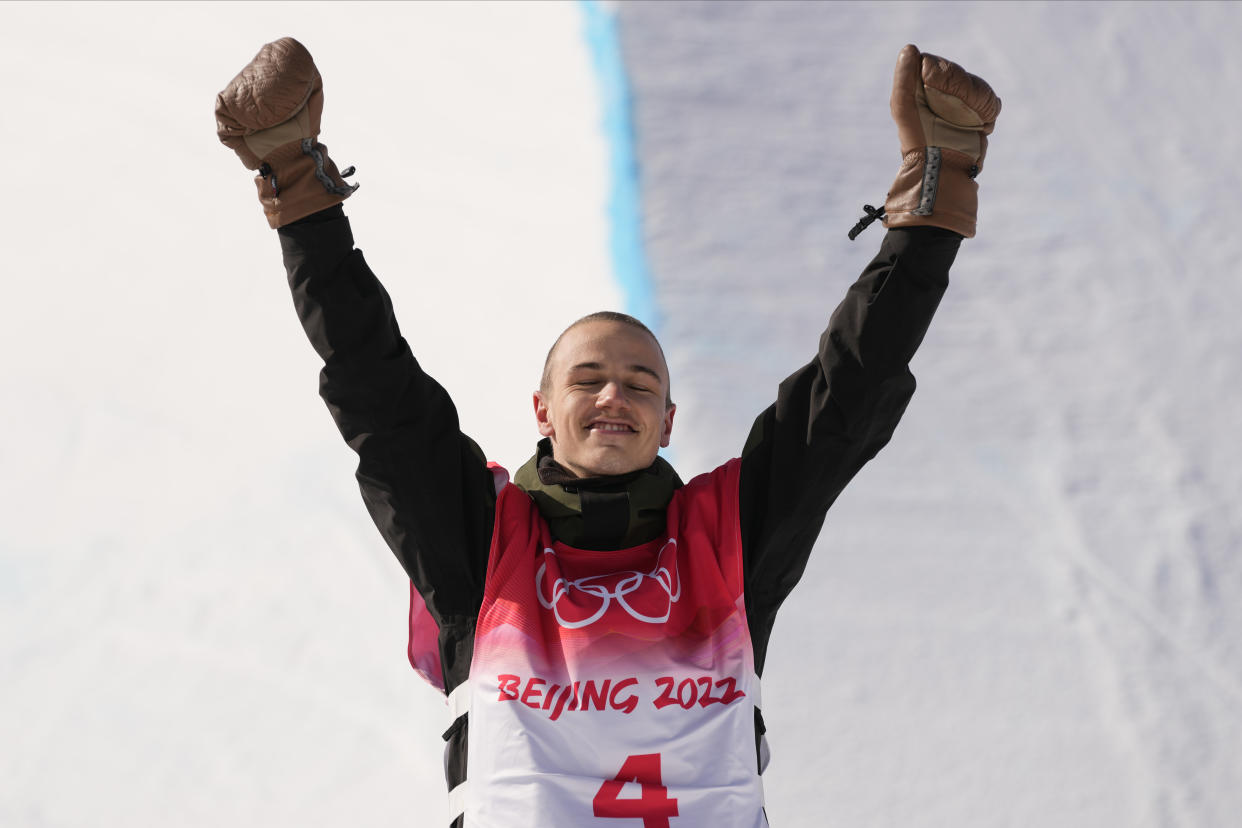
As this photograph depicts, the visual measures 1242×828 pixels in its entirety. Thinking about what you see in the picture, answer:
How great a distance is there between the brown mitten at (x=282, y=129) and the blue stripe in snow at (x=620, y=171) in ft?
2.52

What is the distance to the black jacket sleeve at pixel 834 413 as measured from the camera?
3.25 feet

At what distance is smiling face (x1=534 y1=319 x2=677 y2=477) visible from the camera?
3.42 feet

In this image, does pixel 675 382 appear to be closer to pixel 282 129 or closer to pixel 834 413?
pixel 834 413

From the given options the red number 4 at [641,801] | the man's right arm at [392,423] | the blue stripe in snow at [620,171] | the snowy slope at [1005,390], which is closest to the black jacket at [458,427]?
the man's right arm at [392,423]

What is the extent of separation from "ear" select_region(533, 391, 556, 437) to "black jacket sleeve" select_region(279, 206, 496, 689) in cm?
9

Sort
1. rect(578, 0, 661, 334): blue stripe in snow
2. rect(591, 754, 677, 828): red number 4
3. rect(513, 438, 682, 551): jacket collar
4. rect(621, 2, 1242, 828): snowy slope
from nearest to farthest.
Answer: rect(591, 754, 677, 828): red number 4, rect(513, 438, 682, 551): jacket collar, rect(621, 2, 1242, 828): snowy slope, rect(578, 0, 661, 334): blue stripe in snow

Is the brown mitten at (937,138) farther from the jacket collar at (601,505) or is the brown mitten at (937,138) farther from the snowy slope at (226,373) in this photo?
the snowy slope at (226,373)

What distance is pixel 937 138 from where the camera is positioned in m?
1.01

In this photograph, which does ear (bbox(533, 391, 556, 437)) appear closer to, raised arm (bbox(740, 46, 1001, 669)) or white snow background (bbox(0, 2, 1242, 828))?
raised arm (bbox(740, 46, 1001, 669))

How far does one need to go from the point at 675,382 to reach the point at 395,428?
71 cm

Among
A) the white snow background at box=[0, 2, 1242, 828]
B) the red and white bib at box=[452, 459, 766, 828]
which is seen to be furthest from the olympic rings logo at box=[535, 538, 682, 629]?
the white snow background at box=[0, 2, 1242, 828]

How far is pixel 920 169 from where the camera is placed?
3.29 feet

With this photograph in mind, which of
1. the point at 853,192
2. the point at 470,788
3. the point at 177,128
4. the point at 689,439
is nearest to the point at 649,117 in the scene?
the point at 853,192

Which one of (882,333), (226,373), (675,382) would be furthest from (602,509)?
(226,373)
